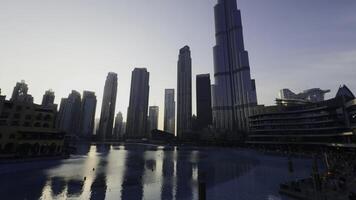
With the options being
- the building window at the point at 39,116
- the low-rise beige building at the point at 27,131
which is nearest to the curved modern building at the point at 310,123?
the low-rise beige building at the point at 27,131

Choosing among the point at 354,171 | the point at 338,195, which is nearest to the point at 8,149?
the point at 338,195

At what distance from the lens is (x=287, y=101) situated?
513 ft

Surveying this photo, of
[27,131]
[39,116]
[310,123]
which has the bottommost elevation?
[27,131]

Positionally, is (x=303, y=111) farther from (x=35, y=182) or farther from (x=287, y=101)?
(x=35, y=182)

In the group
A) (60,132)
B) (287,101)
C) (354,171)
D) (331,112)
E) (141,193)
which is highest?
(287,101)

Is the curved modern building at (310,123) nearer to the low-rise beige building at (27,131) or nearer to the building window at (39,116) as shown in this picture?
the low-rise beige building at (27,131)

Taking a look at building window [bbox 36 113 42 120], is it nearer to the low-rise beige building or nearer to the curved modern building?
the low-rise beige building

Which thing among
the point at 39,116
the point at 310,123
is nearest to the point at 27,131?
the point at 39,116

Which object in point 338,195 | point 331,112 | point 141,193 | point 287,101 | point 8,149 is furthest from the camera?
point 287,101

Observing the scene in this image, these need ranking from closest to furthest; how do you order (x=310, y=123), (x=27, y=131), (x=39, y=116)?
1. (x=27, y=131)
2. (x=39, y=116)
3. (x=310, y=123)

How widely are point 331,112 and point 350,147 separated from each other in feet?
68.3

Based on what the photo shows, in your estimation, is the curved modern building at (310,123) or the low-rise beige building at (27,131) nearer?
the low-rise beige building at (27,131)

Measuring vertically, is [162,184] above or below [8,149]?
below

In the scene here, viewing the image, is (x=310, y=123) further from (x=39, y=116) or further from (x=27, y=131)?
(x=27, y=131)
